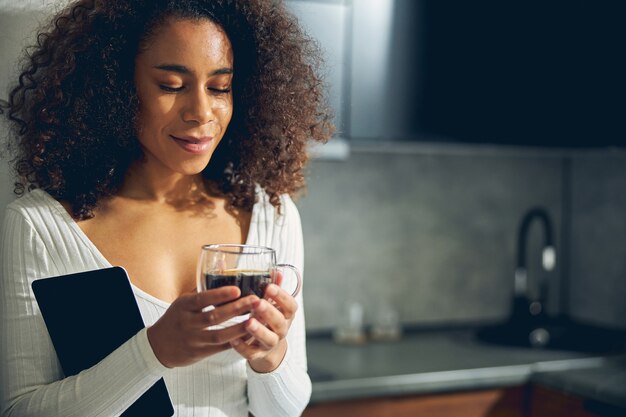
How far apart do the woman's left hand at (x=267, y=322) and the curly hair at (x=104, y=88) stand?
0.39 m

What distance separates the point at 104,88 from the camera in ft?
4.08

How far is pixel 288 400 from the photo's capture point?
4.33 feet

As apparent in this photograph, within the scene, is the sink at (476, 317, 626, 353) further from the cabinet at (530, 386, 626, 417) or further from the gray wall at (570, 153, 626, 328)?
the cabinet at (530, 386, 626, 417)

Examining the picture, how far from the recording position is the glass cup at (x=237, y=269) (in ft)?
3.42

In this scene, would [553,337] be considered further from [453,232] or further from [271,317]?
[271,317]

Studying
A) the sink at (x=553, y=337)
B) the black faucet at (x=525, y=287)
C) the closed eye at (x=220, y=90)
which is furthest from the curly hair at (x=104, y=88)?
the black faucet at (x=525, y=287)

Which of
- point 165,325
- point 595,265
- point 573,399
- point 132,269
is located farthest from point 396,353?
point 165,325

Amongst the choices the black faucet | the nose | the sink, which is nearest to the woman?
the nose

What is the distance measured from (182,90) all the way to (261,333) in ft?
1.38

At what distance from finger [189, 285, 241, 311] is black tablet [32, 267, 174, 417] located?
24 cm

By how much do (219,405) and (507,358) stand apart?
1.29 meters

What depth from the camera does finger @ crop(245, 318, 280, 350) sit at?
1023mm

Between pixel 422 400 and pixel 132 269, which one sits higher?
pixel 132 269

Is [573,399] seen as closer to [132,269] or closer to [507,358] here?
[507,358]
